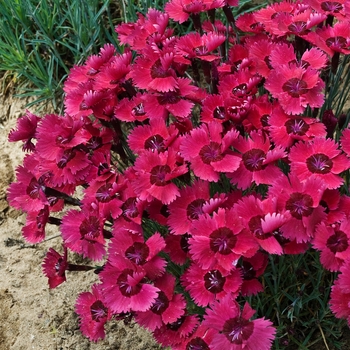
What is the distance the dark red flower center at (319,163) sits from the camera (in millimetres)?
1193

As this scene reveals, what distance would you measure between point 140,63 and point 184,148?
0.89 ft

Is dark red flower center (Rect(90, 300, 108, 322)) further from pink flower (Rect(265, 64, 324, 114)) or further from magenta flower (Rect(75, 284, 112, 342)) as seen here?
pink flower (Rect(265, 64, 324, 114))

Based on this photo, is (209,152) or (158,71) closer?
(209,152)

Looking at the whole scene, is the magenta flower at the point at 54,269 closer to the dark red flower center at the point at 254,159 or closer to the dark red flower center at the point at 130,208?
the dark red flower center at the point at 130,208

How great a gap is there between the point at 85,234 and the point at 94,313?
8.0 inches

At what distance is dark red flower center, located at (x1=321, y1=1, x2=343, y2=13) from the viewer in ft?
4.93

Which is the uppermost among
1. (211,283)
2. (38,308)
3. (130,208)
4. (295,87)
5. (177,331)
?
(295,87)

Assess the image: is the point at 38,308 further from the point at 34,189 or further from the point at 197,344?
the point at 197,344

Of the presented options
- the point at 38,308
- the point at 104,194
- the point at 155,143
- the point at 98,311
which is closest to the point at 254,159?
the point at 155,143

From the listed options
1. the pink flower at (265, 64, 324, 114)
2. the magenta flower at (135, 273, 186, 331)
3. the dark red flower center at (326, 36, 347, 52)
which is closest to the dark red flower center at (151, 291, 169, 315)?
the magenta flower at (135, 273, 186, 331)

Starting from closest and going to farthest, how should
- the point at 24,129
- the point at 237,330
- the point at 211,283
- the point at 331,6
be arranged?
the point at 237,330 < the point at 211,283 < the point at 24,129 < the point at 331,6

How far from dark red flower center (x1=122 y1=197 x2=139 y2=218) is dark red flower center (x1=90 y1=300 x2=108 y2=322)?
0.75 feet

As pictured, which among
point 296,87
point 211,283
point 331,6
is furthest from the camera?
point 331,6

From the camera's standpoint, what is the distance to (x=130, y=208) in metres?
1.25
